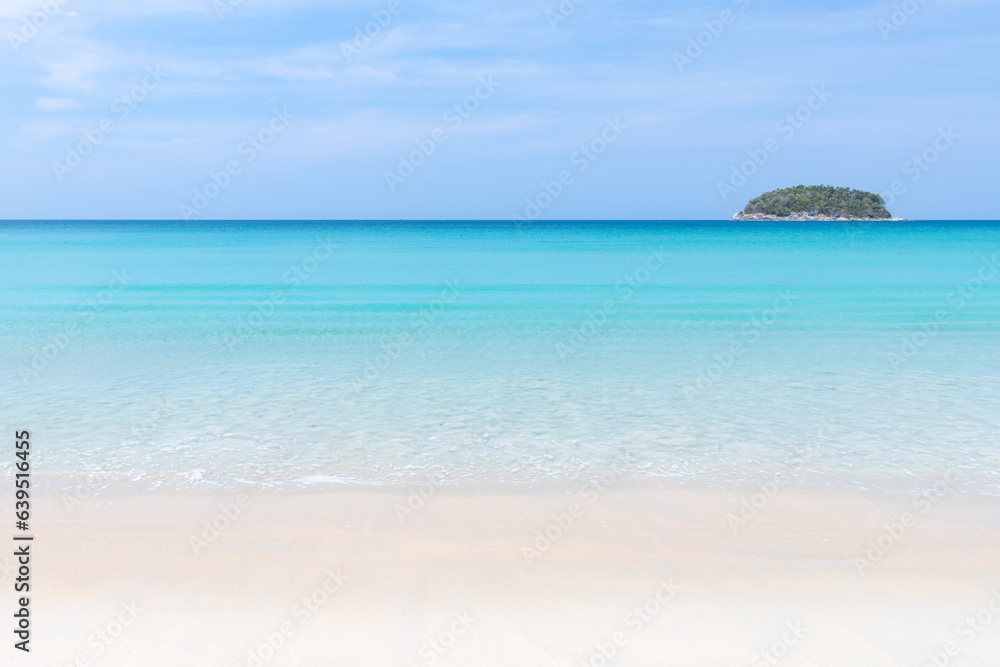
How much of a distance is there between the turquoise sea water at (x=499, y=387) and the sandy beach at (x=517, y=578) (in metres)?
0.61

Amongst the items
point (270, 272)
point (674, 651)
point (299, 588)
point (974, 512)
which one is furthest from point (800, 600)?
point (270, 272)

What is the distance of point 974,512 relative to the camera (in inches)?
222

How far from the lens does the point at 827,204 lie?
140500 millimetres

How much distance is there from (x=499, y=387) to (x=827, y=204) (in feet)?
492

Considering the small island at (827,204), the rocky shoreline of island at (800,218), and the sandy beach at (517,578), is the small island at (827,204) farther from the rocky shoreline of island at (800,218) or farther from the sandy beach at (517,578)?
the sandy beach at (517,578)

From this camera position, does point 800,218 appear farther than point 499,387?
Yes

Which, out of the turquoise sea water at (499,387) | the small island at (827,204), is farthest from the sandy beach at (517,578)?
the small island at (827,204)

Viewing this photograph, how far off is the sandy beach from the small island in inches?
5959

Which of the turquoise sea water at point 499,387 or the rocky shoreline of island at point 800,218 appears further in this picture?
the rocky shoreline of island at point 800,218

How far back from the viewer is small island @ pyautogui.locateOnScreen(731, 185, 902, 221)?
140 metres

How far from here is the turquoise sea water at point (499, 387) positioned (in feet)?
22.1

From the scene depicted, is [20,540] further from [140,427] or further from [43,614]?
[140,427]

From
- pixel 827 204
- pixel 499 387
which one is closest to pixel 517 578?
pixel 499 387

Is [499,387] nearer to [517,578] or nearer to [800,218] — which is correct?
[517,578]
